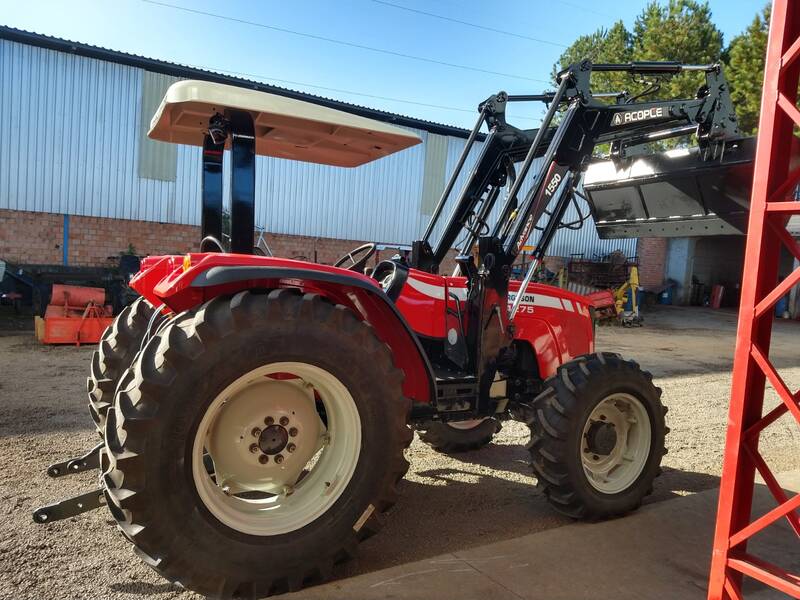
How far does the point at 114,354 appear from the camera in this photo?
3359 mm

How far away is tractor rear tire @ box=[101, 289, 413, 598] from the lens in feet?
7.47

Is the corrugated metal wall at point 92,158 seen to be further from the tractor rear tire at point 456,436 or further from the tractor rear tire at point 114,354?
the tractor rear tire at point 456,436

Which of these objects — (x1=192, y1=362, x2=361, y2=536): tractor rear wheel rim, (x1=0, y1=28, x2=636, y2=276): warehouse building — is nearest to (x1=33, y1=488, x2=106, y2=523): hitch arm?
(x1=192, y1=362, x2=361, y2=536): tractor rear wheel rim

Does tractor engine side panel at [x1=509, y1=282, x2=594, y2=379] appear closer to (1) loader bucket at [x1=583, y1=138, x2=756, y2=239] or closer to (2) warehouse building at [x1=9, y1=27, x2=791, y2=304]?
(1) loader bucket at [x1=583, y1=138, x2=756, y2=239]

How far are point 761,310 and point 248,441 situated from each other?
7.15 feet

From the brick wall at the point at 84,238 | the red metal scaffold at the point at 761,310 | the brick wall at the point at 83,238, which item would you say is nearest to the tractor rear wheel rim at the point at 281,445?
the red metal scaffold at the point at 761,310

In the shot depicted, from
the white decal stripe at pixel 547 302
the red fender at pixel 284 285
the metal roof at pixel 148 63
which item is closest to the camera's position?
the red fender at pixel 284 285

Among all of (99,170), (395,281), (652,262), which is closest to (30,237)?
(99,170)

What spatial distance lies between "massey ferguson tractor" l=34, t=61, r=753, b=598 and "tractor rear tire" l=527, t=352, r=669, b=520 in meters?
0.01

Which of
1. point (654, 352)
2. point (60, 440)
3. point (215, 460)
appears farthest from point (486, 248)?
point (654, 352)

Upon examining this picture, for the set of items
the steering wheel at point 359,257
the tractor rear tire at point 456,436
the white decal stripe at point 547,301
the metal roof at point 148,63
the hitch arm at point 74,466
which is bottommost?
the tractor rear tire at point 456,436

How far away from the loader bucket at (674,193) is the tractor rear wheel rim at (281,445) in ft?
8.77

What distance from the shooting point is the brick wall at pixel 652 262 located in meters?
25.3

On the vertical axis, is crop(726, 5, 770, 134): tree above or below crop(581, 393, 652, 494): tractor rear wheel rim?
above
